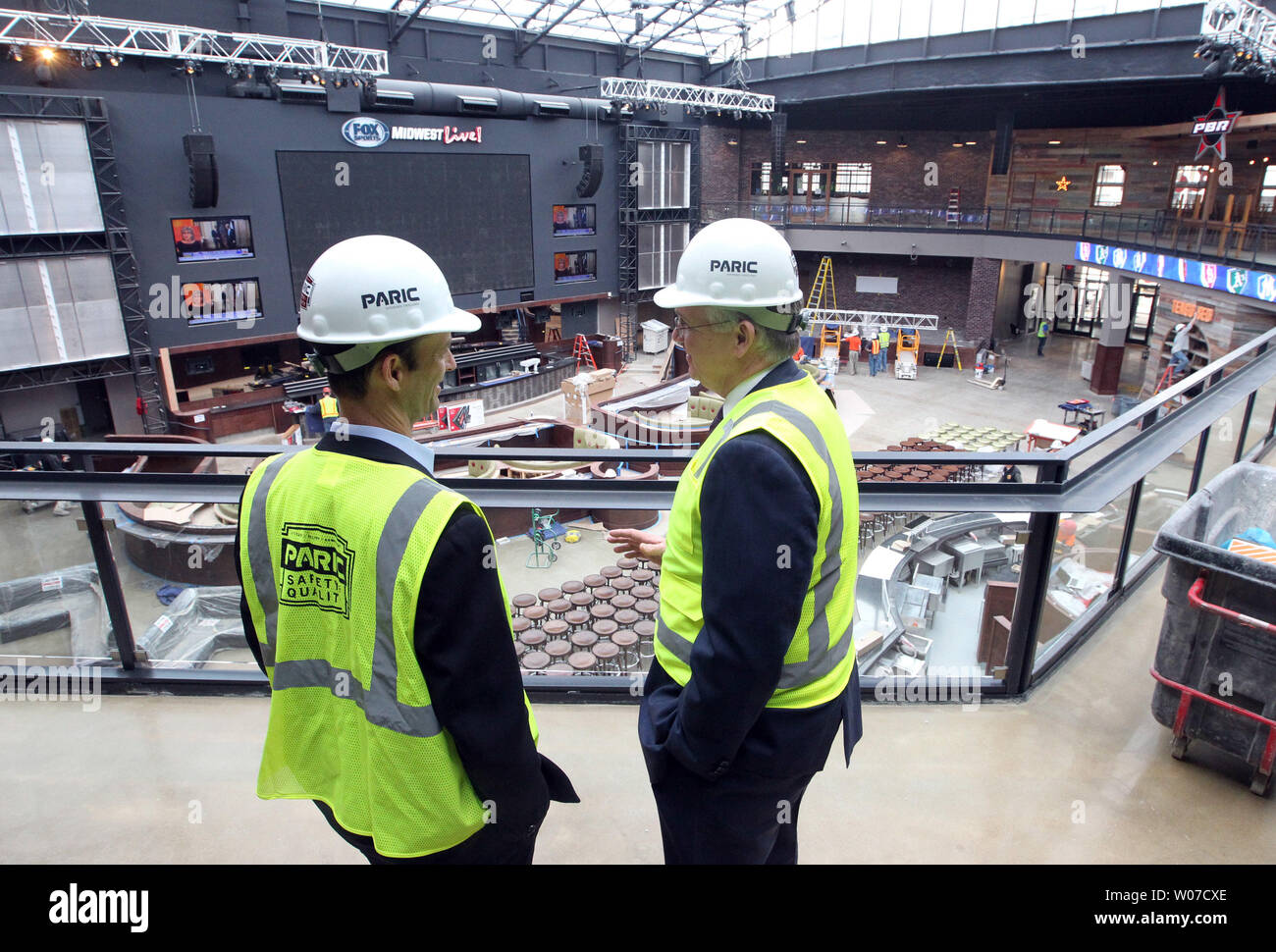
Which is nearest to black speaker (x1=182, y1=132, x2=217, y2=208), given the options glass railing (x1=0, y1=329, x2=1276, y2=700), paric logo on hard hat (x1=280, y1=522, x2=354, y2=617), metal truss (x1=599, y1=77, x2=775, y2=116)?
metal truss (x1=599, y1=77, x2=775, y2=116)

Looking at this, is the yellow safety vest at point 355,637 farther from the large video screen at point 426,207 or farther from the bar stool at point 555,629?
the large video screen at point 426,207

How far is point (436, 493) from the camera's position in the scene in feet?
4.56

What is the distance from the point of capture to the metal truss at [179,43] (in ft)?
47.9

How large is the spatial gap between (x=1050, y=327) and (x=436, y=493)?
32.2 meters

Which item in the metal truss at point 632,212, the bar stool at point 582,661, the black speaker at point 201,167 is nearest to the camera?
the bar stool at point 582,661

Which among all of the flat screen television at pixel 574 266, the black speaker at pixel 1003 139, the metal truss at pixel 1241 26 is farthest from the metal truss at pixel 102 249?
the black speaker at pixel 1003 139

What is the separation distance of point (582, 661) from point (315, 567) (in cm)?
399

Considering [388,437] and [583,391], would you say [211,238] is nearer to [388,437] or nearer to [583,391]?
[583,391]

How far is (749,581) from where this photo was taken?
56.8 inches

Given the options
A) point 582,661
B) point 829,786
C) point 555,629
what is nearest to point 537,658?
point 582,661

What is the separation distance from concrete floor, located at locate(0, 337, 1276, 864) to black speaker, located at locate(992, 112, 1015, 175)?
24.2 metres

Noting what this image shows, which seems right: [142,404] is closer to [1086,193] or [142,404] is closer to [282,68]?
[282,68]

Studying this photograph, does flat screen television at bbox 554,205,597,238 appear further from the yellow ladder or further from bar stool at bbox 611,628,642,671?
bar stool at bbox 611,628,642,671

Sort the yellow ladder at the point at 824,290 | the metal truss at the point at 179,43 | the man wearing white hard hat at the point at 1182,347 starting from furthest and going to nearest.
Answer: the yellow ladder at the point at 824,290 < the man wearing white hard hat at the point at 1182,347 < the metal truss at the point at 179,43
